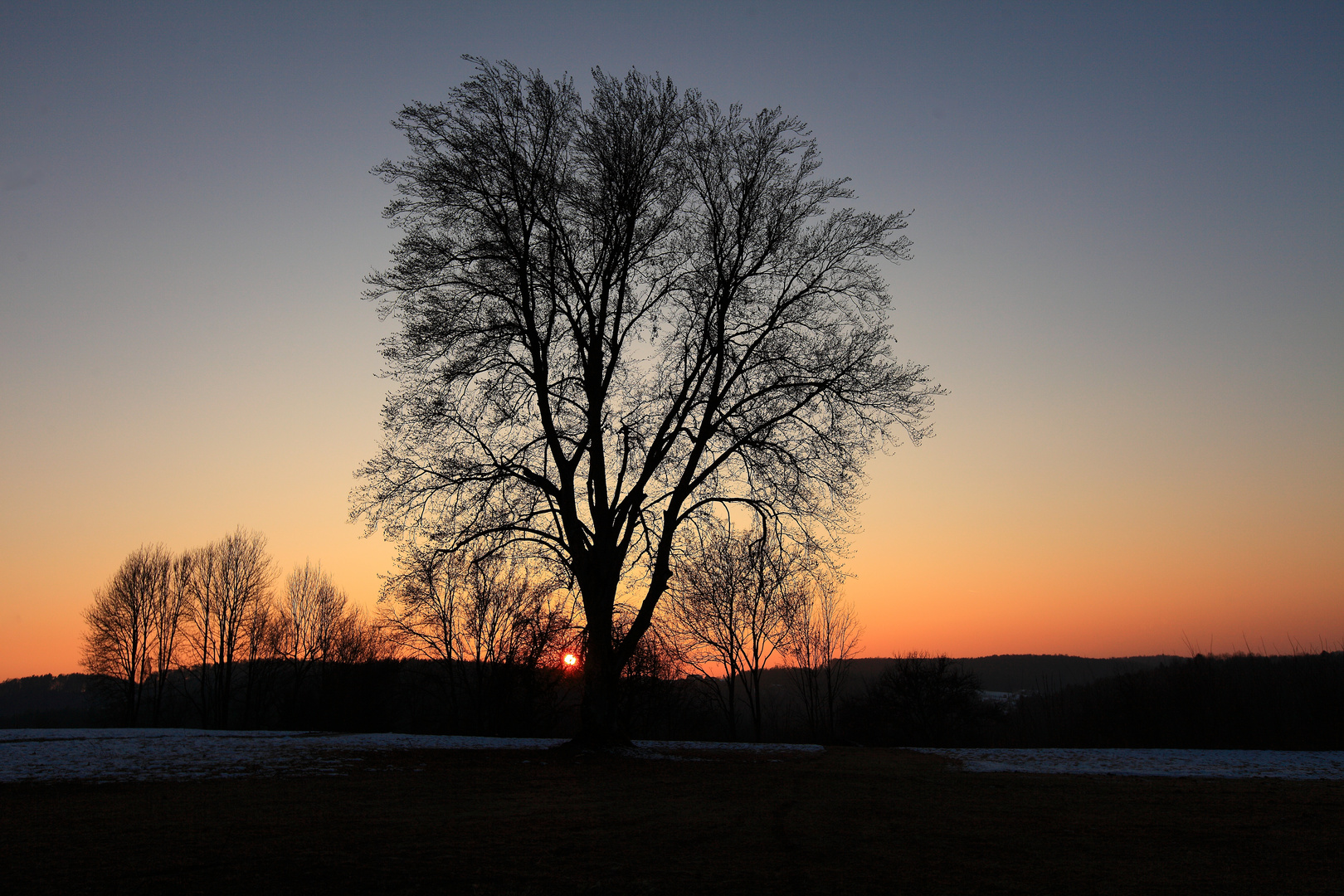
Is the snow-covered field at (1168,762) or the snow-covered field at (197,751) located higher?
the snow-covered field at (197,751)

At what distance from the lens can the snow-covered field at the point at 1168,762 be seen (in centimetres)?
1379

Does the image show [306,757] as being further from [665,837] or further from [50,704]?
[50,704]

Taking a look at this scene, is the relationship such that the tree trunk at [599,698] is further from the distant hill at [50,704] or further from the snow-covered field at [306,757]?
the distant hill at [50,704]

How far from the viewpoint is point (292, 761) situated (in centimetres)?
1368

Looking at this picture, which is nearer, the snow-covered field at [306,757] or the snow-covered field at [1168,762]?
the snow-covered field at [306,757]

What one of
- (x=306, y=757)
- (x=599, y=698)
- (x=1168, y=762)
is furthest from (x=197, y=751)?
(x=1168, y=762)

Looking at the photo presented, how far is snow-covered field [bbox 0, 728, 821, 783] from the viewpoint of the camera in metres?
12.0

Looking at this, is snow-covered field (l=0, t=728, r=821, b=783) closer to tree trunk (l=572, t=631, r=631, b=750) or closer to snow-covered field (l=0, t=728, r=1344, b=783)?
snow-covered field (l=0, t=728, r=1344, b=783)

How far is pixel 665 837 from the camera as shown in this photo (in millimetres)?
7113

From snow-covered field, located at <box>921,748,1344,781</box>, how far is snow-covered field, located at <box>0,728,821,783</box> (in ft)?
19.4

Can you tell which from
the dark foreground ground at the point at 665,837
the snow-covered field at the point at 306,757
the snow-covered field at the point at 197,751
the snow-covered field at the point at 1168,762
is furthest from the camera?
the snow-covered field at the point at 1168,762

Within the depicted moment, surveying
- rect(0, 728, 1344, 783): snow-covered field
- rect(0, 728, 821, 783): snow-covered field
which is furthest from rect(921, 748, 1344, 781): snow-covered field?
rect(0, 728, 821, 783): snow-covered field

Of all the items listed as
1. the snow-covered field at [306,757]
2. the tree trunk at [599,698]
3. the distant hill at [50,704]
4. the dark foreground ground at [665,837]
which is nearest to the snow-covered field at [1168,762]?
the snow-covered field at [306,757]

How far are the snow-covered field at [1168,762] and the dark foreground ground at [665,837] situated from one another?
7.10 ft
